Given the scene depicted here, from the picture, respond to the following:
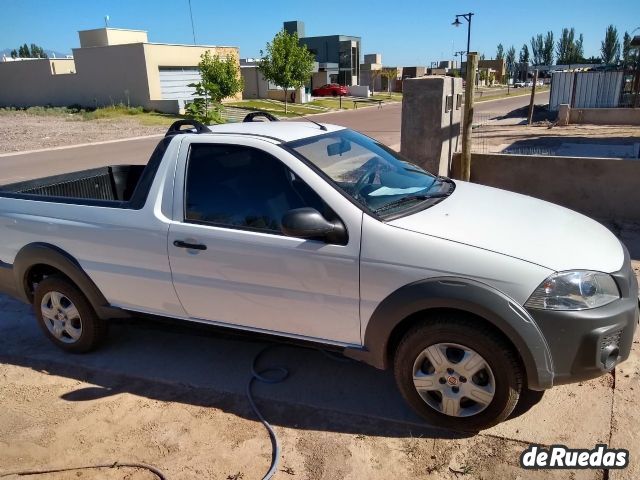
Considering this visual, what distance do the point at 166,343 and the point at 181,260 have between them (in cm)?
124

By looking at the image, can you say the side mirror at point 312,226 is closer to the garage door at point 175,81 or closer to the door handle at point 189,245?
the door handle at point 189,245

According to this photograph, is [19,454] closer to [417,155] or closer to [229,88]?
[417,155]

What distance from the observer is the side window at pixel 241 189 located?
315 centimetres

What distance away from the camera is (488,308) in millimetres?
2631

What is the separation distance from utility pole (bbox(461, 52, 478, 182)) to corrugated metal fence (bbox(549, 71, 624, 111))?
64.7 feet

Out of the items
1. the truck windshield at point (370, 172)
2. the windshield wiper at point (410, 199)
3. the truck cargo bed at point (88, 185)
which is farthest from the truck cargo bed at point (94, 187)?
the windshield wiper at point (410, 199)

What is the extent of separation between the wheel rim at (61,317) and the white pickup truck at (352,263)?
15 mm

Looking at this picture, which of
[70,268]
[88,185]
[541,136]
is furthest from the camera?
[541,136]

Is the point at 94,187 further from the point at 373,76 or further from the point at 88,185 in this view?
the point at 373,76

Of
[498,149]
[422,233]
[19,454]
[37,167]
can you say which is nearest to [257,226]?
[422,233]

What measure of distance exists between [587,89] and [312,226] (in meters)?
26.6

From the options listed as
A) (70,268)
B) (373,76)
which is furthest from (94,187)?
(373,76)

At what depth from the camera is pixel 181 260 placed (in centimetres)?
337

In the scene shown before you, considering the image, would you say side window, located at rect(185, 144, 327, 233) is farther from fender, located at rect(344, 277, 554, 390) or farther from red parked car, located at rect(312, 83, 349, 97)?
red parked car, located at rect(312, 83, 349, 97)
